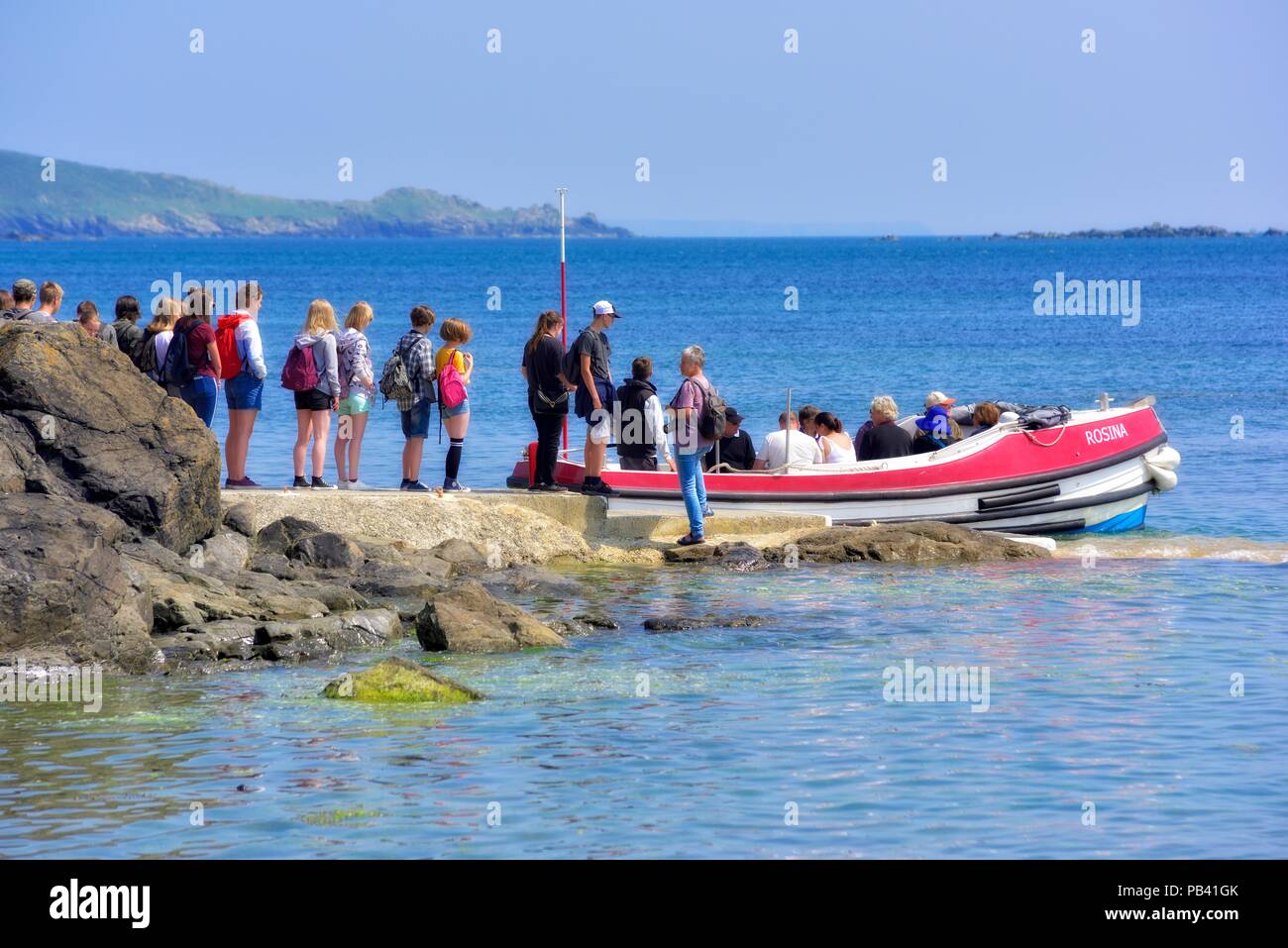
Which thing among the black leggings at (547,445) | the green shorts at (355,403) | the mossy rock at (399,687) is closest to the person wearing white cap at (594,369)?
the black leggings at (547,445)

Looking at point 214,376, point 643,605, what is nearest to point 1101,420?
point 643,605

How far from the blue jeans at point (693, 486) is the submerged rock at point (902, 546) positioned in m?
0.71

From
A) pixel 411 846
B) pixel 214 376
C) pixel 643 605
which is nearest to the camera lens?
pixel 411 846

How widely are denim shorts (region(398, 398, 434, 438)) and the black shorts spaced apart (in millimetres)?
700

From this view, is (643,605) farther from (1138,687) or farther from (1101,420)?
(1101,420)

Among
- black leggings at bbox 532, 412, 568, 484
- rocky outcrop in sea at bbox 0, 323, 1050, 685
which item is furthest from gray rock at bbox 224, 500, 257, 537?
black leggings at bbox 532, 412, 568, 484

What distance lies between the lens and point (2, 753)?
8.87 m

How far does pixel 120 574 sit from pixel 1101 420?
9876mm

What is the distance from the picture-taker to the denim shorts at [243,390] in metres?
14.0

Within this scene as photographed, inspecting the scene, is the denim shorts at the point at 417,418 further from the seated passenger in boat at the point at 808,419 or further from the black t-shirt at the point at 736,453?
the seated passenger in boat at the point at 808,419

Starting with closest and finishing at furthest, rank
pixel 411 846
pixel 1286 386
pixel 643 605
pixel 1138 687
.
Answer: pixel 411 846
pixel 1138 687
pixel 643 605
pixel 1286 386

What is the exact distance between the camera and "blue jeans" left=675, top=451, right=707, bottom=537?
47.5 ft

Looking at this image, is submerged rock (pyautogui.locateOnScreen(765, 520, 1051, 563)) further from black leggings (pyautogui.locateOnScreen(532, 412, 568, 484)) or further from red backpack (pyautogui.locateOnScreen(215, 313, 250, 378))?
red backpack (pyautogui.locateOnScreen(215, 313, 250, 378))
